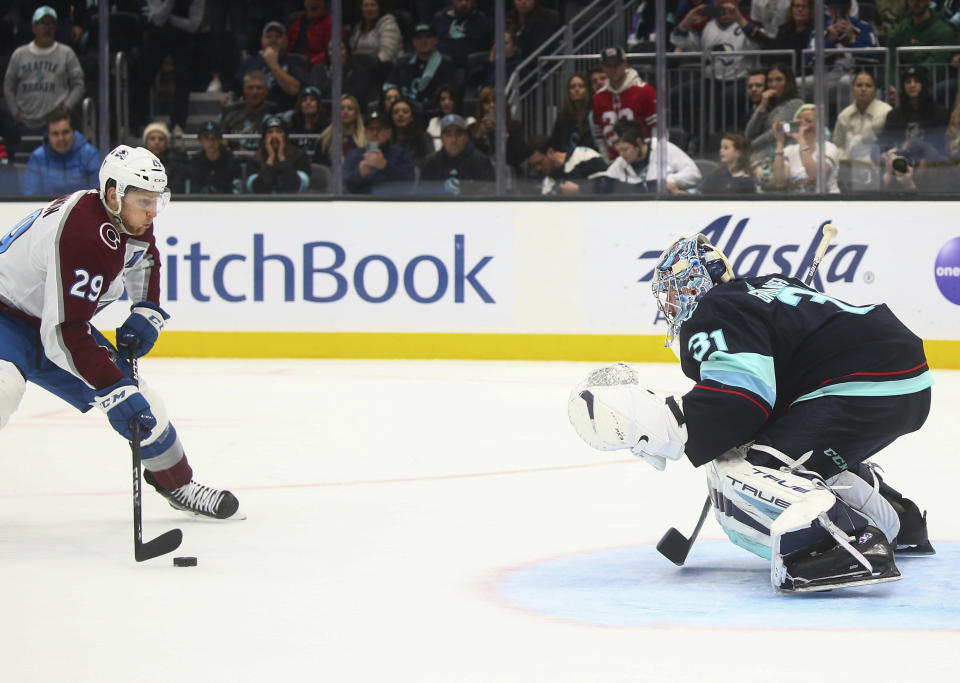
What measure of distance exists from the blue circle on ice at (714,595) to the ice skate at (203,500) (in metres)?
1.03

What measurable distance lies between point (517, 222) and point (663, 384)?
170 cm

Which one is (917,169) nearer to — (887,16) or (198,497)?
(887,16)

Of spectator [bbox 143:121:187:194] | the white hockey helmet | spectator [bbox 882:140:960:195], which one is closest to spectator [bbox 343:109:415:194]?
spectator [bbox 143:121:187:194]

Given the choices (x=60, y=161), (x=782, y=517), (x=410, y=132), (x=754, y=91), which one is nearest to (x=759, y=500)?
(x=782, y=517)

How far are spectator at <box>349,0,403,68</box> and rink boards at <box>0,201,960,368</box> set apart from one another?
108 cm

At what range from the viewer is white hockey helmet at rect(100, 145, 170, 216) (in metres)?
3.86

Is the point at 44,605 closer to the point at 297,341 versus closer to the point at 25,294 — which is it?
the point at 25,294

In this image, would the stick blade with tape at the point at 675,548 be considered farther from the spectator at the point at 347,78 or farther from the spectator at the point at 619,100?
the spectator at the point at 347,78

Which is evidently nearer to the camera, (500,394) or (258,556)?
(258,556)

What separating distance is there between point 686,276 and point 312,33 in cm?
639

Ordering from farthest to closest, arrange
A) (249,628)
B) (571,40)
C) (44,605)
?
(571,40) < (44,605) < (249,628)

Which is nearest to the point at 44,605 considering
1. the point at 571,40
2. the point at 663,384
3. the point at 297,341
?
the point at 663,384

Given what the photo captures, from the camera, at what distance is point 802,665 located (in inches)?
107

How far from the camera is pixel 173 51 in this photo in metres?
9.90
